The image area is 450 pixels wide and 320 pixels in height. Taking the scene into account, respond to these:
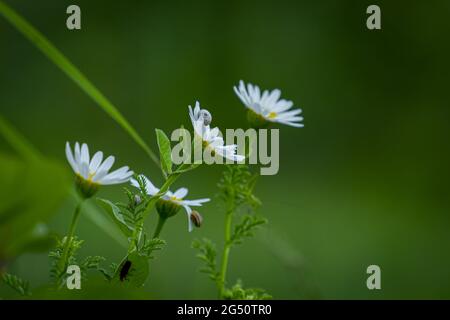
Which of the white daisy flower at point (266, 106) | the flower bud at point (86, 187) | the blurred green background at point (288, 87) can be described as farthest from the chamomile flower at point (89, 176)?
the blurred green background at point (288, 87)

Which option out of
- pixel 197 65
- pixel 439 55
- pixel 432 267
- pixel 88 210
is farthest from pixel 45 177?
pixel 439 55

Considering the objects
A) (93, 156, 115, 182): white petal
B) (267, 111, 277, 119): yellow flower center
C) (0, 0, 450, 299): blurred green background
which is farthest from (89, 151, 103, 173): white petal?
(0, 0, 450, 299): blurred green background

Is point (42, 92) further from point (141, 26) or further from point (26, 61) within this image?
point (141, 26)

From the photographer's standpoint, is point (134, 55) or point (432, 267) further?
point (134, 55)

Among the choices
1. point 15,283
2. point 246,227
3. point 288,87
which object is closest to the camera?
point 15,283

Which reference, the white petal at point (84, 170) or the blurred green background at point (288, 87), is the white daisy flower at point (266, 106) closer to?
the white petal at point (84, 170)

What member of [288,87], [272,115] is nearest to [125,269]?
[272,115]

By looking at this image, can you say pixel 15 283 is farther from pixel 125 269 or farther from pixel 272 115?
pixel 272 115
